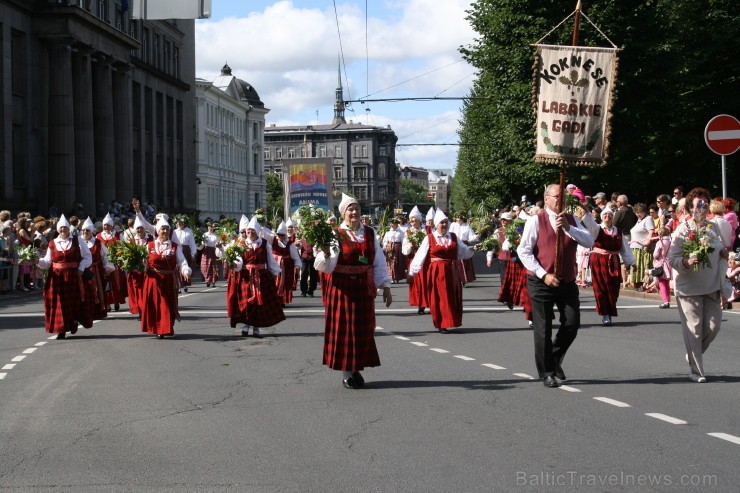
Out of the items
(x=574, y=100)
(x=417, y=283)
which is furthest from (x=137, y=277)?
(x=574, y=100)

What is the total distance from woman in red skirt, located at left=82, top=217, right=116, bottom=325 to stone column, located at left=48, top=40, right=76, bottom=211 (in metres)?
26.6

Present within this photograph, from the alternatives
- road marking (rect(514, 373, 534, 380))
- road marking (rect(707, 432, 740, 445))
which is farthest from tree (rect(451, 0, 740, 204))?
road marking (rect(707, 432, 740, 445))

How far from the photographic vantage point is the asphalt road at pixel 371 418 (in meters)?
6.92

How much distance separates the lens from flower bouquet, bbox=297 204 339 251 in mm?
10812

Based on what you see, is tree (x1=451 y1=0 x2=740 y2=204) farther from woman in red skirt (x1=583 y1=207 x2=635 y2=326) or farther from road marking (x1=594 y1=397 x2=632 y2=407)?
road marking (x1=594 y1=397 x2=632 y2=407)

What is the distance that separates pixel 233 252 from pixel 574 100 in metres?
6.76

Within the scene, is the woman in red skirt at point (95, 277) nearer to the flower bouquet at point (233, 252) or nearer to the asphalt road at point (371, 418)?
the asphalt road at point (371, 418)

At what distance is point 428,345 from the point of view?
15.0 metres

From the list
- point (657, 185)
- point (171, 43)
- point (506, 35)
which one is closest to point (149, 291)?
point (506, 35)

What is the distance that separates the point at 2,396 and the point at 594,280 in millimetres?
10184

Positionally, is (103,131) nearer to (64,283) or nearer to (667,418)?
(64,283)

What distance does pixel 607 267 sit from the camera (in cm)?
1775

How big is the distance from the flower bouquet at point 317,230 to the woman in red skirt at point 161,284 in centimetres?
614

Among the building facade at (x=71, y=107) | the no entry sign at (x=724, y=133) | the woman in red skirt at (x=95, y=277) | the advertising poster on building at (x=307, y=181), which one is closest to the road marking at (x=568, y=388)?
the woman in red skirt at (x=95, y=277)
